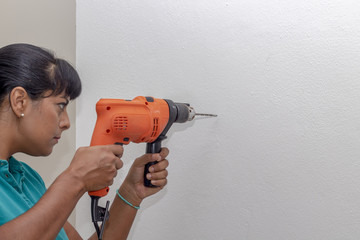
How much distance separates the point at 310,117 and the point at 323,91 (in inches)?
3.3

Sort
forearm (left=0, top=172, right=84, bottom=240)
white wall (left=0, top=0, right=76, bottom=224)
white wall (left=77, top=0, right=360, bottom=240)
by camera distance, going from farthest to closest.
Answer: white wall (left=0, top=0, right=76, bottom=224)
white wall (left=77, top=0, right=360, bottom=240)
forearm (left=0, top=172, right=84, bottom=240)

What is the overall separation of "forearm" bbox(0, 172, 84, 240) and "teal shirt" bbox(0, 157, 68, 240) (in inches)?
2.9

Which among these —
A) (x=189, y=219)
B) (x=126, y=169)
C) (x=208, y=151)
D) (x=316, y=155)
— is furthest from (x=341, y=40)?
(x=126, y=169)

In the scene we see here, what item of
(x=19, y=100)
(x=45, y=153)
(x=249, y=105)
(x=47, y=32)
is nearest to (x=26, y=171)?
(x=45, y=153)

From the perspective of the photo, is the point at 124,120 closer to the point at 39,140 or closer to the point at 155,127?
the point at 155,127

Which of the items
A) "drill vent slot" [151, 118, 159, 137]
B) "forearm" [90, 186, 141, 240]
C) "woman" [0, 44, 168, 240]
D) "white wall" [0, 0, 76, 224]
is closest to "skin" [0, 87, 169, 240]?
"woman" [0, 44, 168, 240]

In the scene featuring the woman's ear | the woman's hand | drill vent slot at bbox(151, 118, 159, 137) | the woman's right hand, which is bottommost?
the woman's hand

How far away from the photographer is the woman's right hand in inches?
29.5

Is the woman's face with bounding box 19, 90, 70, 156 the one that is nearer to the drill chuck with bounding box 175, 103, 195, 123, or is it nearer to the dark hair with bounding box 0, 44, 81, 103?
the dark hair with bounding box 0, 44, 81, 103

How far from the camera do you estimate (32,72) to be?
0.75 meters

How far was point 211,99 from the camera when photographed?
1.10 meters

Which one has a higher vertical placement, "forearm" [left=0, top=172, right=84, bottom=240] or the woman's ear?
the woman's ear

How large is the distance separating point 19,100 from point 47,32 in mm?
560

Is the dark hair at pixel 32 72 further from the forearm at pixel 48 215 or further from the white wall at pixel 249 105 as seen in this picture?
the white wall at pixel 249 105
